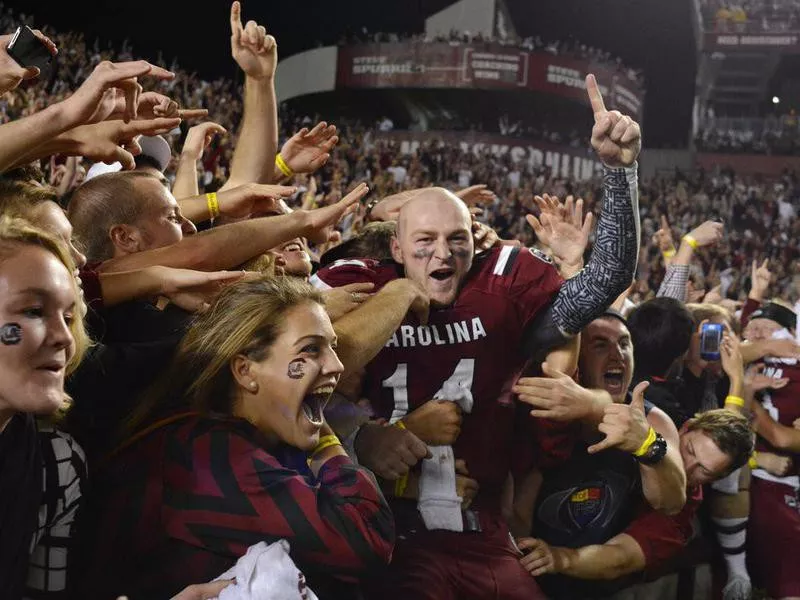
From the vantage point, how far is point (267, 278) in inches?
93.4

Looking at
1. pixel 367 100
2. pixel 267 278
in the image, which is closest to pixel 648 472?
pixel 267 278

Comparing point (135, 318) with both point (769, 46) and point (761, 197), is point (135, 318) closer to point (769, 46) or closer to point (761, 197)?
point (761, 197)

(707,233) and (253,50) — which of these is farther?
(707,233)

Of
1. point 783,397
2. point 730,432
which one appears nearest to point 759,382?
point 783,397

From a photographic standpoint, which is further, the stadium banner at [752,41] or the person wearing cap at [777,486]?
the stadium banner at [752,41]

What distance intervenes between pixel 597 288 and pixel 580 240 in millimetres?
655

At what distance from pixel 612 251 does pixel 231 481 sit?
1.51 meters

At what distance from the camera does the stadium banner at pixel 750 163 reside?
26.1 meters

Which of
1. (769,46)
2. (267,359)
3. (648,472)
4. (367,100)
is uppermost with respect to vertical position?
(769,46)

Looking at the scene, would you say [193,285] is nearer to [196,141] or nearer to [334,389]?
[334,389]

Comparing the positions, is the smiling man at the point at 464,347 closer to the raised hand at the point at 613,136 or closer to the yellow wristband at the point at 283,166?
the raised hand at the point at 613,136

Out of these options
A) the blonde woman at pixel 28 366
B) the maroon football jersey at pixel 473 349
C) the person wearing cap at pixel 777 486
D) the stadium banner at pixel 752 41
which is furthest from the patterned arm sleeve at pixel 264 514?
the stadium banner at pixel 752 41

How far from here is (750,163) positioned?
→ 2667cm

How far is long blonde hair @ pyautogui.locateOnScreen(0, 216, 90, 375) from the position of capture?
1.78 m
